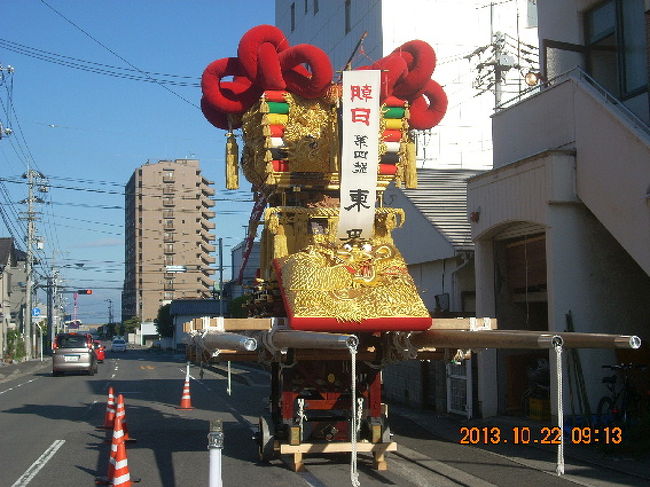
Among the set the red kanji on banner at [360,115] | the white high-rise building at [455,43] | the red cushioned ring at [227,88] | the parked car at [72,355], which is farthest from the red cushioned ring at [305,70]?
the parked car at [72,355]

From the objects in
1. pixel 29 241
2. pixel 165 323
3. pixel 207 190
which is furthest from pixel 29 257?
pixel 207 190

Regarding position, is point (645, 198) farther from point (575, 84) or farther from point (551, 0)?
point (551, 0)

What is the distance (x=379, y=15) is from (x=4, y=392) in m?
18.6

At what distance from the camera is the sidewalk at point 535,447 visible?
1055cm

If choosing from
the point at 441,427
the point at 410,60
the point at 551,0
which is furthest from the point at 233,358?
the point at 551,0

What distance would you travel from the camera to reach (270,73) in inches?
436

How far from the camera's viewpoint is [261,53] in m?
11.1

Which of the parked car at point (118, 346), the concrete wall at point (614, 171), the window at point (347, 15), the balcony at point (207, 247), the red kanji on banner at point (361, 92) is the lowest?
the parked car at point (118, 346)

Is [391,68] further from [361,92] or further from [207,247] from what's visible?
[207,247]

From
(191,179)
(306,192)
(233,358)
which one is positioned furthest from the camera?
(191,179)

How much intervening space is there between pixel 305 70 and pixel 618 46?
5.82 m
